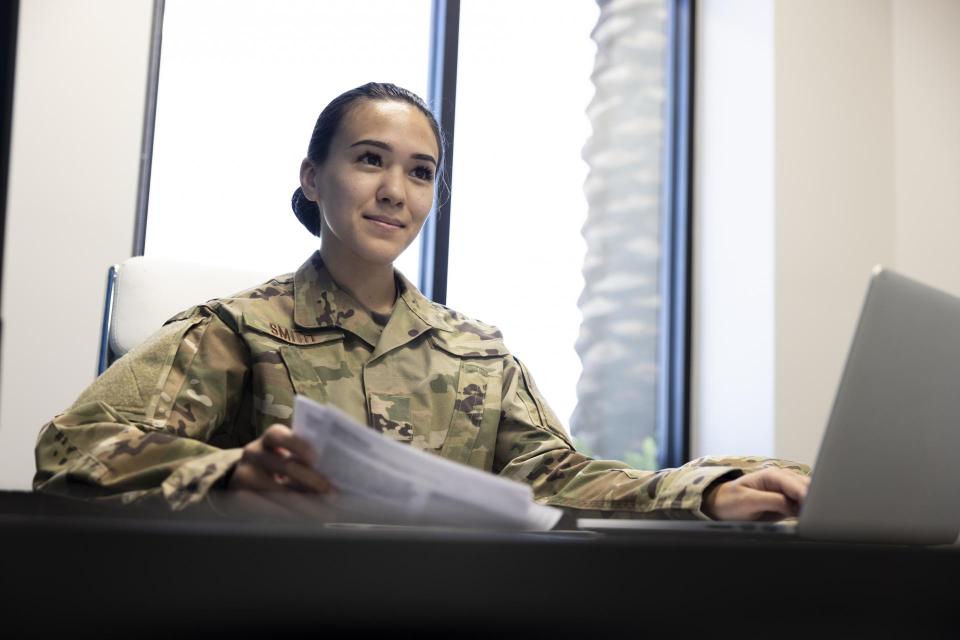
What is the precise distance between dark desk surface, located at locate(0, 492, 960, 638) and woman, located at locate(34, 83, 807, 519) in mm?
560

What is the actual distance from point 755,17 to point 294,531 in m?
3.35

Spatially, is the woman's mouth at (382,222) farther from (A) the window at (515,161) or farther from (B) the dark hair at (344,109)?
(A) the window at (515,161)

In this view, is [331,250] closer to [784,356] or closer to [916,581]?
[916,581]

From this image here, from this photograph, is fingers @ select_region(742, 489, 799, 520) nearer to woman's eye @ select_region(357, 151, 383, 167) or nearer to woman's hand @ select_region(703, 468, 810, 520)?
woman's hand @ select_region(703, 468, 810, 520)

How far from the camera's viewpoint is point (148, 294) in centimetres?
147

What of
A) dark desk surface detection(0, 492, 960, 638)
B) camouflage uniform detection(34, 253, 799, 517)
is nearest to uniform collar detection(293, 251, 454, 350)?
camouflage uniform detection(34, 253, 799, 517)

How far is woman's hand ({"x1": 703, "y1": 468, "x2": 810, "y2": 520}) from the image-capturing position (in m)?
0.89

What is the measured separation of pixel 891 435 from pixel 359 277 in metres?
0.89

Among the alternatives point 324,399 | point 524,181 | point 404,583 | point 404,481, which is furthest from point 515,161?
point 404,583

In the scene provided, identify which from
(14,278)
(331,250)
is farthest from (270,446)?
(14,278)

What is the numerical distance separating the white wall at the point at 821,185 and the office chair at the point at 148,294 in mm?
2091

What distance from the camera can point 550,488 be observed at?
1228mm

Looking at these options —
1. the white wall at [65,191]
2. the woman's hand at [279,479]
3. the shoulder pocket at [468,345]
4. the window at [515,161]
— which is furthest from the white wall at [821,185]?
the woman's hand at [279,479]

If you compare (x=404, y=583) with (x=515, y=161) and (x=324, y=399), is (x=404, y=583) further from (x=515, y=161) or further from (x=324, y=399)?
(x=515, y=161)
